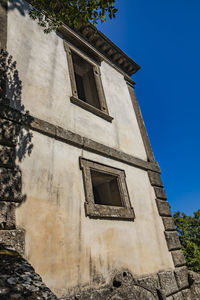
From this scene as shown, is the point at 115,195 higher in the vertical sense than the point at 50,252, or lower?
higher

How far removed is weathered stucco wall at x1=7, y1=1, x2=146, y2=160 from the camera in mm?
4414

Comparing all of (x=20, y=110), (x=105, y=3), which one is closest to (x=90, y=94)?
(x=105, y=3)

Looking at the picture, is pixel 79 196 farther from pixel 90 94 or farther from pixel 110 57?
pixel 110 57

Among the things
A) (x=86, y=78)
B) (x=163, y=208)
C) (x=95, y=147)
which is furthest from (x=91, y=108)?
(x=163, y=208)

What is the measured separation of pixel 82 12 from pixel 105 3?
2.16ft

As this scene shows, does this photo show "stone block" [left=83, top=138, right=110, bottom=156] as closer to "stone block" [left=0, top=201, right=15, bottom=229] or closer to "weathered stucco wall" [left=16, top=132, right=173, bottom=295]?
"weathered stucco wall" [left=16, top=132, right=173, bottom=295]

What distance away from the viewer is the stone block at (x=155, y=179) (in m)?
5.93

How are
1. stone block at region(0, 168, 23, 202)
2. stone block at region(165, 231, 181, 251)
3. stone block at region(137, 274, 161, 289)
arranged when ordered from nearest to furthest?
stone block at region(0, 168, 23, 202)
stone block at region(137, 274, 161, 289)
stone block at region(165, 231, 181, 251)

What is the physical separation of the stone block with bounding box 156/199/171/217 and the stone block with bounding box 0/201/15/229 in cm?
407

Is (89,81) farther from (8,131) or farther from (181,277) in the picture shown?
(181,277)

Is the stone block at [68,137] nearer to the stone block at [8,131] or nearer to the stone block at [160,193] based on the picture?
the stone block at [8,131]

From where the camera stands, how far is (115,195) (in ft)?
16.2

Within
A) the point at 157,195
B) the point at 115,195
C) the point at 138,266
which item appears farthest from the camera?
the point at 157,195

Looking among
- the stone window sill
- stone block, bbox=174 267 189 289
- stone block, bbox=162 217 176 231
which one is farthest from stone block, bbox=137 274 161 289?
the stone window sill
